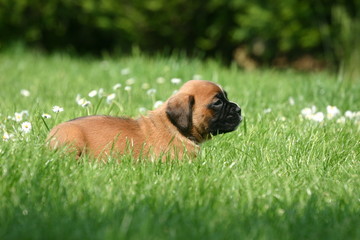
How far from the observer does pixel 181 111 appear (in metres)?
4.72

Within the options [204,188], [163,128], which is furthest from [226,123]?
[204,188]

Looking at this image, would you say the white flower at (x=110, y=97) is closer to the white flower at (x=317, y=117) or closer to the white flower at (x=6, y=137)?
the white flower at (x=6, y=137)

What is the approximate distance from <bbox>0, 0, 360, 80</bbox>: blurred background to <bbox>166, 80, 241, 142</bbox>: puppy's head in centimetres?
707

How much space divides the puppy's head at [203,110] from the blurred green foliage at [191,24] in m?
7.59

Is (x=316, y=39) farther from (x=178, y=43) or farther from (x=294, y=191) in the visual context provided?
(x=294, y=191)

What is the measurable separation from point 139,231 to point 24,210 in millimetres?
754

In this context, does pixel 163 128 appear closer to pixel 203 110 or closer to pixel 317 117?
pixel 203 110

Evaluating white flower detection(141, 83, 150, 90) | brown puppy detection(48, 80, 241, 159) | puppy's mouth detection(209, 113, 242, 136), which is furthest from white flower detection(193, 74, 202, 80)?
puppy's mouth detection(209, 113, 242, 136)

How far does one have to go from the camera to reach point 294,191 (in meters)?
3.89

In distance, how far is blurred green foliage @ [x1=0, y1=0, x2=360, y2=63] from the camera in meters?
12.7

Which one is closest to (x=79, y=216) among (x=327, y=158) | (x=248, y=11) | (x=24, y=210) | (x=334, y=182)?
(x=24, y=210)

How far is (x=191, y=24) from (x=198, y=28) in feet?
0.76

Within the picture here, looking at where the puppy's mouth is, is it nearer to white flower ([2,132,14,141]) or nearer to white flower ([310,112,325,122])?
white flower ([310,112,325,122])

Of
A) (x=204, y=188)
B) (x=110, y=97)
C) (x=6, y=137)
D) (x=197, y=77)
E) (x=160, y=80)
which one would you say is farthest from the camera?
(x=197, y=77)
